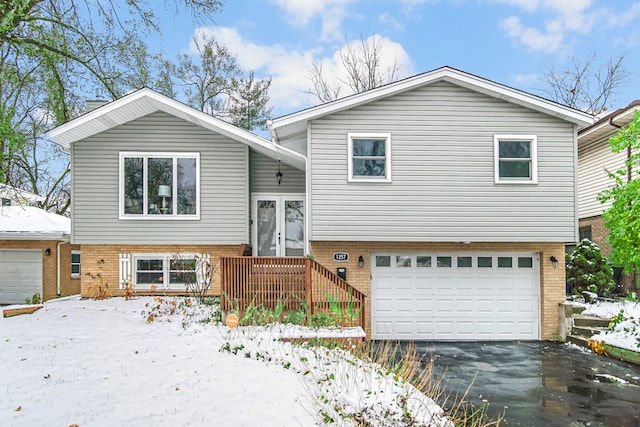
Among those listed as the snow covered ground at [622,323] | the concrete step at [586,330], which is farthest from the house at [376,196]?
the snow covered ground at [622,323]

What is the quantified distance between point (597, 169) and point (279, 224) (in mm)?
11134

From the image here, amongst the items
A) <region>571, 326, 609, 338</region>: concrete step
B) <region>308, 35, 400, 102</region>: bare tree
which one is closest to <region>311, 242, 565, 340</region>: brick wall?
<region>571, 326, 609, 338</region>: concrete step

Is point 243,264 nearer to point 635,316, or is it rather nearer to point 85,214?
point 85,214

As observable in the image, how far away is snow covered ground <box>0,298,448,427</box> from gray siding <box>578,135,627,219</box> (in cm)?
1185

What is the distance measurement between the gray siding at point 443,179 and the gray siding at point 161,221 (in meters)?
2.74

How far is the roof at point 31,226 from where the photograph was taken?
50.3 feet

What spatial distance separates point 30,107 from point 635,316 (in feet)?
63.3

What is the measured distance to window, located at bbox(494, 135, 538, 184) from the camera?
10648 mm

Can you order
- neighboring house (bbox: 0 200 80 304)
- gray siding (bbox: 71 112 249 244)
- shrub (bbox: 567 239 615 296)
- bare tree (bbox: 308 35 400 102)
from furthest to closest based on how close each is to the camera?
1. bare tree (bbox: 308 35 400 102)
2. neighboring house (bbox: 0 200 80 304)
3. shrub (bbox: 567 239 615 296)
4. gray siding (bbox: 71 112 249 244)

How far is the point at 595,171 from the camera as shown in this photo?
15195 millimetres

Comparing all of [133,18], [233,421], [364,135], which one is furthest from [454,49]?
[233,421]

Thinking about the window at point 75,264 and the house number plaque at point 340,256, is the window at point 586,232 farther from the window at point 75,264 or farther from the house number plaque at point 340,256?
the window at point 75,264

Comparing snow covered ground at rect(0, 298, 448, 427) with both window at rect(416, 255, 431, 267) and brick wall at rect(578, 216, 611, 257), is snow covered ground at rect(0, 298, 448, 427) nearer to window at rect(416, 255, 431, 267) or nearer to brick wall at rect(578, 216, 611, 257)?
window at rect(416, 255, 431, 267)

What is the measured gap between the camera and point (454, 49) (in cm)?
2392
